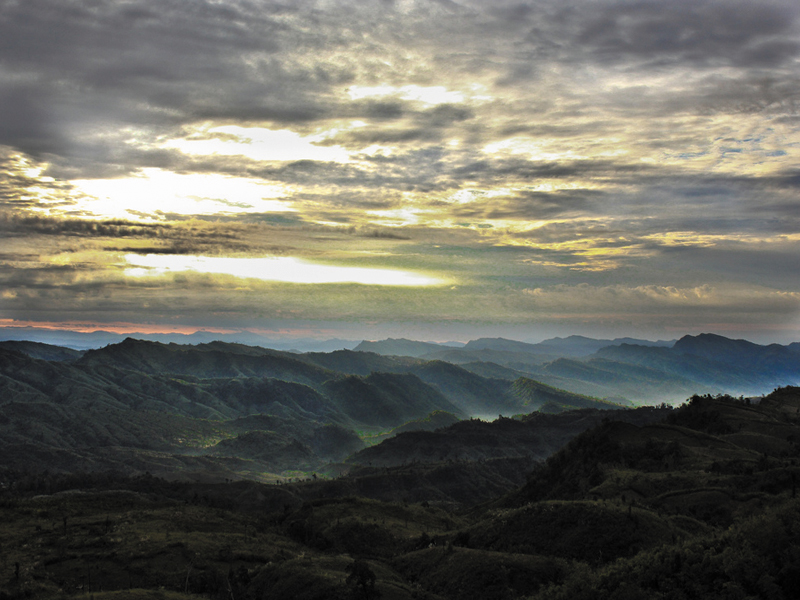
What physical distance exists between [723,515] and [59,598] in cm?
6943

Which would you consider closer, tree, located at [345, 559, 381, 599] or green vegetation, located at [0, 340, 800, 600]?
green vegetation, located at [0, 340, 800, 600]

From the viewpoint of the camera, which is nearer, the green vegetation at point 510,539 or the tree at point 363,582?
the green vegetation at point 510,539

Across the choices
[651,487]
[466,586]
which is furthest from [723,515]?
[466,586]

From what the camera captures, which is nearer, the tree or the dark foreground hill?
the dark foreground hill

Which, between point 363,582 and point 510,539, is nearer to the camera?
point 363,582

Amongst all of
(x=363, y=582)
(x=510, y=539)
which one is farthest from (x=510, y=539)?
(x=363, y=582)

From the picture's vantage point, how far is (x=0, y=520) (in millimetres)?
79750

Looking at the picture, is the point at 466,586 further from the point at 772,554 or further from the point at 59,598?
the point at 59,598

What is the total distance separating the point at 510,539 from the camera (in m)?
62.0

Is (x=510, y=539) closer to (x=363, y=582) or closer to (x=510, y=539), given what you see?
(x=510, y=539)

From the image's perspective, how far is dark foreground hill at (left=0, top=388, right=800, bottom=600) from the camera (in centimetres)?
3181

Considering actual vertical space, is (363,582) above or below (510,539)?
above

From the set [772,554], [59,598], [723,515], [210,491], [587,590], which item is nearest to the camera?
[772,554]

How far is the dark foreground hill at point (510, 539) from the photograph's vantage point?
3181 cm
